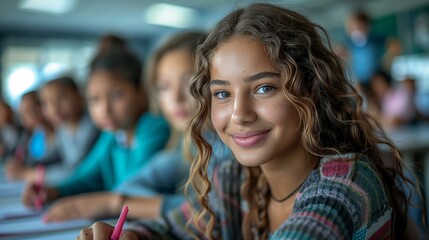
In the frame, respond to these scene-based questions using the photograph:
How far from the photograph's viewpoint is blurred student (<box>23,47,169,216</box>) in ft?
4.57

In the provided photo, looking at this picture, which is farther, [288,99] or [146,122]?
[146,122]

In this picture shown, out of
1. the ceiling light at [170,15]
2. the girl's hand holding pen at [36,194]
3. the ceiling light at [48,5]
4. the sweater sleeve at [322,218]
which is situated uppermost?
the ceiling light at [48,5]

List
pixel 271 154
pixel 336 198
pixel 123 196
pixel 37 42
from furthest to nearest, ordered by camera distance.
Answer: pixel 37 42 → pixel 123 196 → pixel 271 154 → pixel 336 198

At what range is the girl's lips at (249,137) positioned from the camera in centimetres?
60

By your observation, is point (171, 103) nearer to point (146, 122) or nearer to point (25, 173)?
point (146, 122)

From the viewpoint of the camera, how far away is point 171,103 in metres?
1.27

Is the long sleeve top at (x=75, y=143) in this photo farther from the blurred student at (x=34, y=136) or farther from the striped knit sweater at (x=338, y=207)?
the striped knit sweater at (x=338, y=207)

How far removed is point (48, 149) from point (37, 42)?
22.9 feet

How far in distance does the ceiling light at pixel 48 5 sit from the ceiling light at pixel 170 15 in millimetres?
1367

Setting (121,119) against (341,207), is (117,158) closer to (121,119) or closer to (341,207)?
(121,119)

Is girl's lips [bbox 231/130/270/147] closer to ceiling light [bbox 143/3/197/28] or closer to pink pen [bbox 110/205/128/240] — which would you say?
pink pen [bbox 110/205/128/240]

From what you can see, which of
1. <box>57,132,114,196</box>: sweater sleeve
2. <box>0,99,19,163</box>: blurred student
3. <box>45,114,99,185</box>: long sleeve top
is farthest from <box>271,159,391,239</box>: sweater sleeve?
<box>0,99,19,163</box>: blurred student

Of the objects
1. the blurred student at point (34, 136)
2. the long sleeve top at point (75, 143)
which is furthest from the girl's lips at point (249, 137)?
the blurred student at point (34, 136)

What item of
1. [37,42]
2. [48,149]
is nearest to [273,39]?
[48,149]
